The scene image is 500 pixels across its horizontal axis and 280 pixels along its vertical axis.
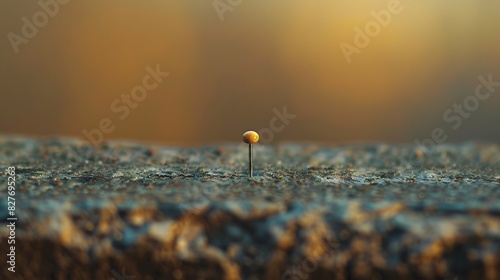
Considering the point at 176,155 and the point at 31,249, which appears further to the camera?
the point at 176,155

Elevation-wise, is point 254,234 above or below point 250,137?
below

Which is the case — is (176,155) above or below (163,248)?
above

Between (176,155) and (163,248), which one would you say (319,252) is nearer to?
(163,248)

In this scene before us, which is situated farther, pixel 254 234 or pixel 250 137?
pixel 250 137

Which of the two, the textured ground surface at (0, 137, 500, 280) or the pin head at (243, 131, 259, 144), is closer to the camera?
the textured ground surface at (0, 137, 500, 280)

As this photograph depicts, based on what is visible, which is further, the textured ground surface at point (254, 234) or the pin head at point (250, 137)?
the pin head at point (250, 137)

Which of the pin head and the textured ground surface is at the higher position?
the pin head

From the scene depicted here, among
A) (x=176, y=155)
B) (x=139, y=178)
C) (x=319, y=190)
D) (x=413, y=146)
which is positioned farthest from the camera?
(x=413, y=146)

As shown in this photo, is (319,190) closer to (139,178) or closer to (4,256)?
(139,178)

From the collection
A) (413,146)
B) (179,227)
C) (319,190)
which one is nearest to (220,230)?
(179,227)

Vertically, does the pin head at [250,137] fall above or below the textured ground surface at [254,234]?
above

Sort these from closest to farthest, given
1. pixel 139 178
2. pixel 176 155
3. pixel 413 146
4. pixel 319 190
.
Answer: pixel 319 190, pixel 139 178, pixel 176 155, pixel 413 146
